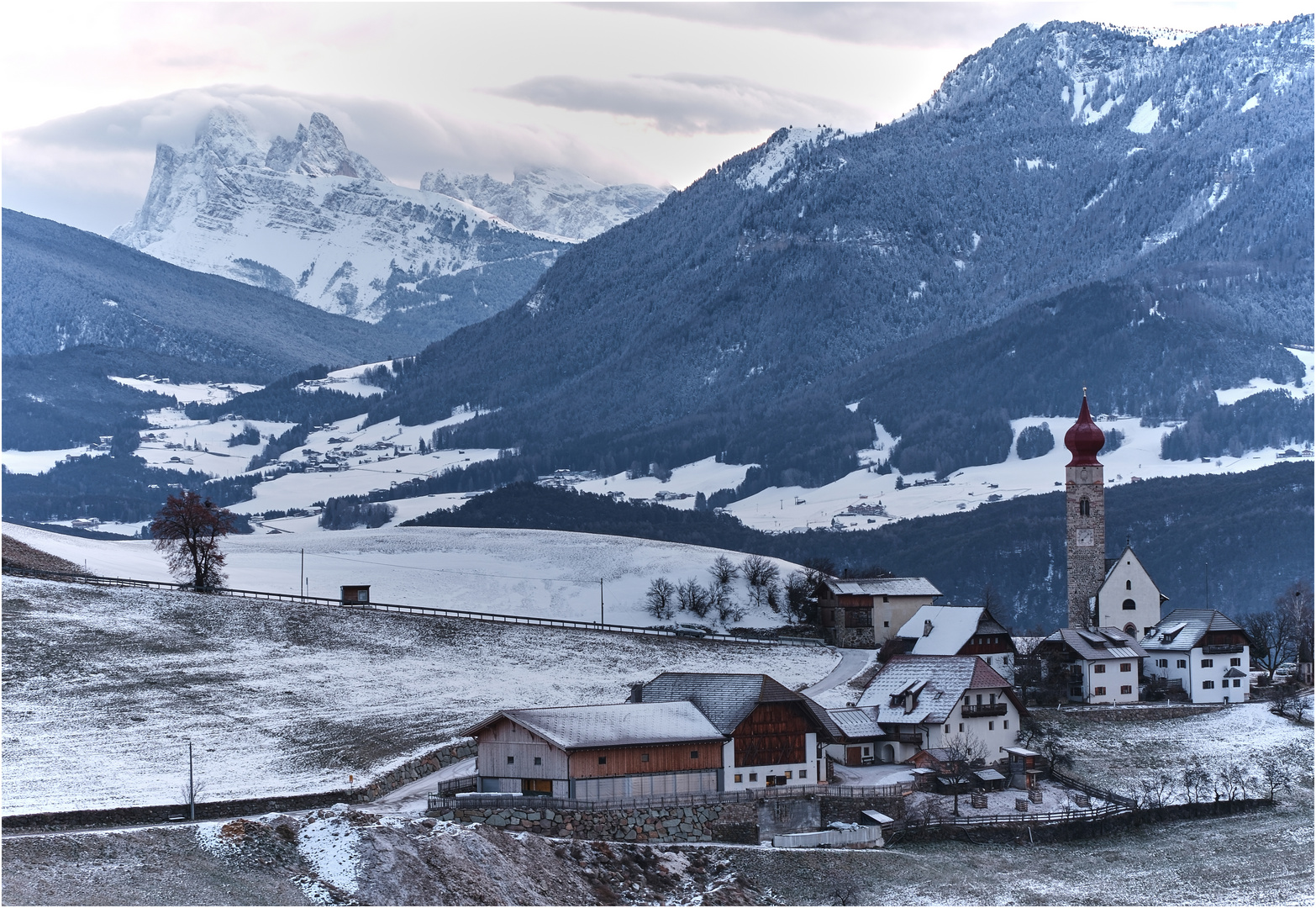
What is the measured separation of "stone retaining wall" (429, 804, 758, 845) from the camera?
81.3 meters

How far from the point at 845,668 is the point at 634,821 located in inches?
1843

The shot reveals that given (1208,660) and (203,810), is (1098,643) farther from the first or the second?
(203,810)

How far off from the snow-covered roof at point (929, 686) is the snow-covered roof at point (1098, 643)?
15256 mm

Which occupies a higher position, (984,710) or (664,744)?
(984,710)

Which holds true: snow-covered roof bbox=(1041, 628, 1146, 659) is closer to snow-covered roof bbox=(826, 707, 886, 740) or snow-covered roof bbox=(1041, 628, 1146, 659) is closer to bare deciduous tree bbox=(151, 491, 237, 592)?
snow-covered roof bbox=(826, 707, 886, 740)

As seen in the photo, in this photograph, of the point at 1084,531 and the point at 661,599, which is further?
the point at 661,599

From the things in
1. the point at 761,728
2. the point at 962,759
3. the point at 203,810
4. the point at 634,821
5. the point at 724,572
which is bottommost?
the point at 634,821

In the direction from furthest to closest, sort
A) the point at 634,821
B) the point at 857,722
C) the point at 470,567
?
the point at 470,567
the point at 857,722
the point at 634,821

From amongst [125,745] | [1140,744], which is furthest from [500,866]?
[1140,744]

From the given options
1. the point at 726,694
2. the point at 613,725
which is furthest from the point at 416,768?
the point at 726,694

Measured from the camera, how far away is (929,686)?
103 meters

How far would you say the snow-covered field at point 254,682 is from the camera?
88.6 m

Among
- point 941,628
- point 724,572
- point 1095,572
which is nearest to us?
point 941,628

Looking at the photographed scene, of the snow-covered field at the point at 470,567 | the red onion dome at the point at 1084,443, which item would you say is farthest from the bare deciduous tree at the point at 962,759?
the snow-covered field at the point at 470,567
